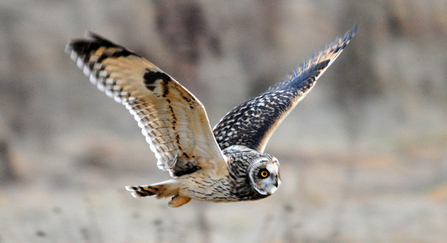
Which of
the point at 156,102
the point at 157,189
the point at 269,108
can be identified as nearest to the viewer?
the point at 156,102

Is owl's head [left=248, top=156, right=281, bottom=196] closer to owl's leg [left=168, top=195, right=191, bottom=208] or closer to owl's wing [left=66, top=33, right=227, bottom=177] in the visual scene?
owl's wing [left=66, top=33, right=227, bottom=177]

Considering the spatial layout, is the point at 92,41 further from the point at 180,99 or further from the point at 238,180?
the point at 238,180

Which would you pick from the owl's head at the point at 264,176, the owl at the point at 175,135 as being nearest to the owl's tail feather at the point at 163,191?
the owl at the point at 175,135

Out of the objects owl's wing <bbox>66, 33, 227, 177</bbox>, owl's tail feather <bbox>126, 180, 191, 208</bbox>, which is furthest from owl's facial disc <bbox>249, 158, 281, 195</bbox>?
owl's tail feather <bbox>126, 180, 191, 208</bbox>

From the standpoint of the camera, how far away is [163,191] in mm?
1875

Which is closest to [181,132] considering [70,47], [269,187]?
[269,187]

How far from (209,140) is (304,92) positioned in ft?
2.88

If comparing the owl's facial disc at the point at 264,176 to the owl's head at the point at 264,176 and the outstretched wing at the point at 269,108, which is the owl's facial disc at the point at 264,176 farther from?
the outstretched wing at the point at 269,108

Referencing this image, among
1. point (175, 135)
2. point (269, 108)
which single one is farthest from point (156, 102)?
point (269, 108)

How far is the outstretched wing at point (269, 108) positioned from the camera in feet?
7.19

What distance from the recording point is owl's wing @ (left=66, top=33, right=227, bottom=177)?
1540mm

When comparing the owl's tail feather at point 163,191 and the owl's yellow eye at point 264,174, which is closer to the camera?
the owl's yellow eye at point 264,174

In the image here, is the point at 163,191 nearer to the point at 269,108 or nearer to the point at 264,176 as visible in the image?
the point at 264,176

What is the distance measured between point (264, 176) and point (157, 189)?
43 cm
